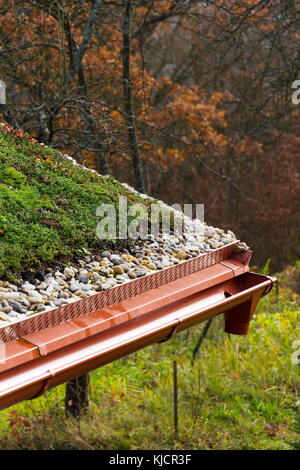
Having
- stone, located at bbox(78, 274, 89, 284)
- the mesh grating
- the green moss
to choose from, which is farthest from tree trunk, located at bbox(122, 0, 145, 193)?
stone, located at bbox(78, 274, 89, 284)

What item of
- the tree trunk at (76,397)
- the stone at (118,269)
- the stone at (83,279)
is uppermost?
the stone at (118,269)

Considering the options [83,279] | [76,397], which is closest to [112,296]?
[83,279]

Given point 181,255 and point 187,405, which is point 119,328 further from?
point 187,405

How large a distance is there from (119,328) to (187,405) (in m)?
3.36

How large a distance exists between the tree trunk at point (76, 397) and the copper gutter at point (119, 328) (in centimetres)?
230

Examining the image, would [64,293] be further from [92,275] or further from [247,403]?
[247,403]

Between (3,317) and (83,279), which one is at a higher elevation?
(83,279)

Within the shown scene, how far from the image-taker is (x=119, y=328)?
259 cm

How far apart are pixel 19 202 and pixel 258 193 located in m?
7.93

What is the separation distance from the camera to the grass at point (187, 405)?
521 cm

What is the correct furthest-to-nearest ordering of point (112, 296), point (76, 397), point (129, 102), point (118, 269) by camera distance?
point (129, 102)
point (76, 397)
point (118, 269)
point (112, 296)

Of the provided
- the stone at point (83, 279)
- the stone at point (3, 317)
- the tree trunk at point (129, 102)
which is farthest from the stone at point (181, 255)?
the tree trunk at point (129, 102)

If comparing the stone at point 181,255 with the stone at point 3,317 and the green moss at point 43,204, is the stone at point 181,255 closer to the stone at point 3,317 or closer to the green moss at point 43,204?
the green moss at point 43,204

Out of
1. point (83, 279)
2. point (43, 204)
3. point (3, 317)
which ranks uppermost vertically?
point (43, 204)
